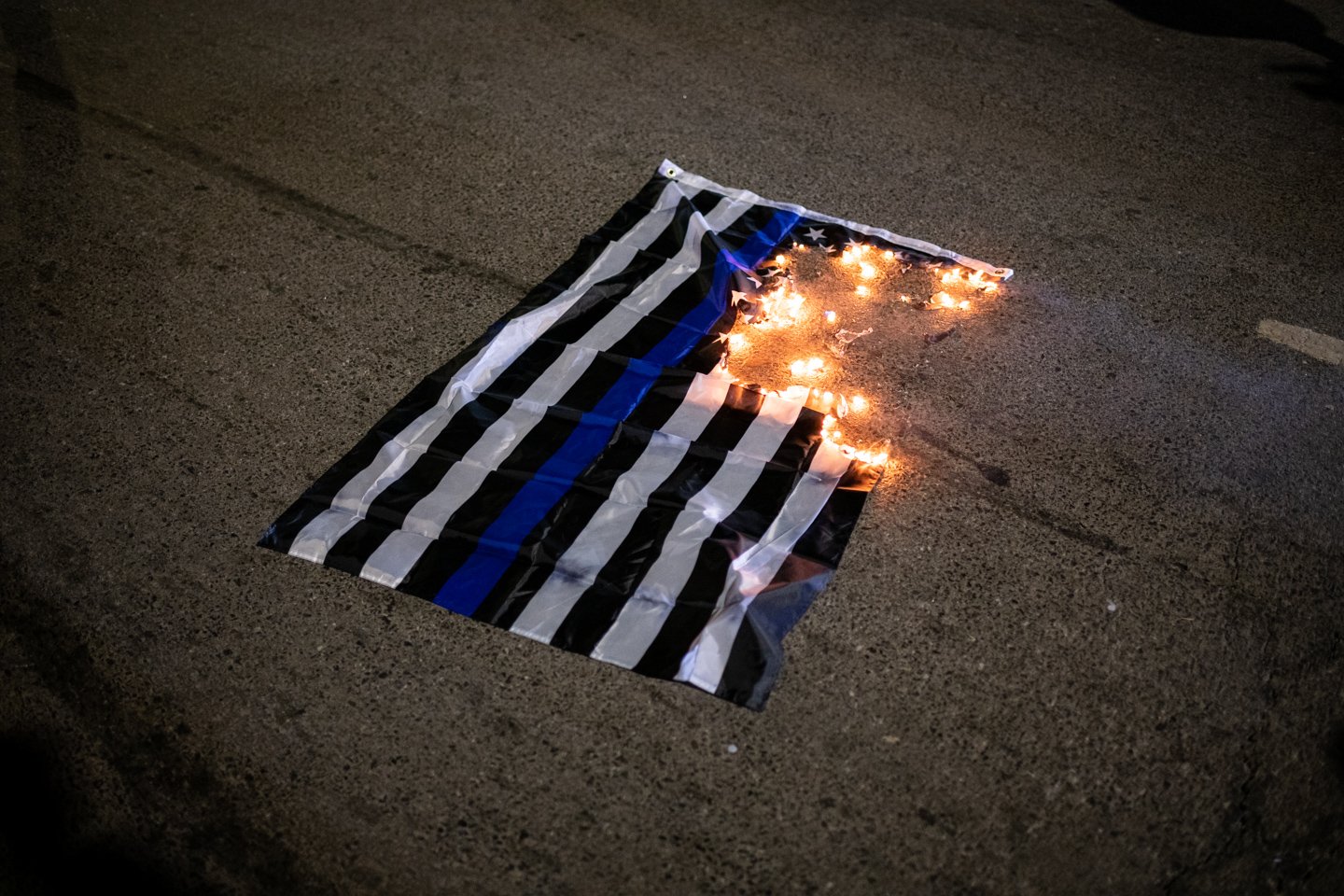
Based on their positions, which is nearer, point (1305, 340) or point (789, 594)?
point (789, 594)

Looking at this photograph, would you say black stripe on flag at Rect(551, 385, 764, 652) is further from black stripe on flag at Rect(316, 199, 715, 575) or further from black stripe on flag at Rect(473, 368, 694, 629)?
black stripe on flag at Rect(316, 199, 715, 575)

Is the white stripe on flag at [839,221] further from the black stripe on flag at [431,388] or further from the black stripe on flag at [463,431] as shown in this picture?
the black stripe on flag at [463,431]

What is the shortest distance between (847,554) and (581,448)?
33.9 inches

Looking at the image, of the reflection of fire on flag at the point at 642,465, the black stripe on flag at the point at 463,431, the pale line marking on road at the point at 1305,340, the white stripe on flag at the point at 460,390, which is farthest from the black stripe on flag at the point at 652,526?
the pale line marking on road at the point at 1305,340

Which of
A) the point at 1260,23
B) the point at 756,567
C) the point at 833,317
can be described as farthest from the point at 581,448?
the point at 1260,23

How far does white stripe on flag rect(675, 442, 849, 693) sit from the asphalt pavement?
115 millimetres

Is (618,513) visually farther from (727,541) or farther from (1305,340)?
(1305,340)

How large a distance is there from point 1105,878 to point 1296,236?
3.00 m

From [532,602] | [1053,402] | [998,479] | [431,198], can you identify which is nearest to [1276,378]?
[1053,402]

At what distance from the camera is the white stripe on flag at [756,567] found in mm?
2312

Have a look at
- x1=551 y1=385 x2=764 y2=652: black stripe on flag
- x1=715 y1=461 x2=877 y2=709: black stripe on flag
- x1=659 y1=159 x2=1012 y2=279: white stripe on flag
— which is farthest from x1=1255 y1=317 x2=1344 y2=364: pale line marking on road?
x1=551 y1=385 x2=764 y2=652: black stripe on flag

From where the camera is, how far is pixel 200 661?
2371mm

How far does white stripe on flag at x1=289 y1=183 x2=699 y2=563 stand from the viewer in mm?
2619

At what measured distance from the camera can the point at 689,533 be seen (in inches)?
102
